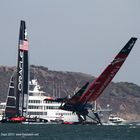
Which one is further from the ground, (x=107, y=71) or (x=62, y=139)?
(x=107, y=71)

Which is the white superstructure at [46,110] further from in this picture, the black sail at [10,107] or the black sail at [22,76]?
the black sail at [22,76]

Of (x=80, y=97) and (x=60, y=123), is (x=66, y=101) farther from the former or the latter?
(x=60, y=123)

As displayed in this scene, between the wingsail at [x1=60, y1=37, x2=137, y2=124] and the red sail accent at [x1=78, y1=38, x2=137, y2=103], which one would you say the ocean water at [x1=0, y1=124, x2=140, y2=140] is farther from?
the wingsail at [x1=60, y1=37, x2=137, y2=124]

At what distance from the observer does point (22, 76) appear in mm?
144250

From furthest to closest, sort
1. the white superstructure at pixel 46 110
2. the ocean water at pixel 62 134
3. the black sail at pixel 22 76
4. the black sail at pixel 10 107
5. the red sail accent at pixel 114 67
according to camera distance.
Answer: the white superstructure at pixel 46 110, the black sail at pixel 10 107, the black sail at pixel 22 76, the red sail accent at pixel 114 67, the ocean water at pixel 62 134

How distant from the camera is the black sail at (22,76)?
143625mm

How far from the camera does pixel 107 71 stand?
448 feet

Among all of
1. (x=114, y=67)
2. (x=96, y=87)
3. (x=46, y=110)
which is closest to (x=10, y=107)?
(x=96, y=87)

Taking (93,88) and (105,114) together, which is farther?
(105,114)

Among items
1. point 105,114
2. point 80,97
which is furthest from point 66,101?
point 105,114

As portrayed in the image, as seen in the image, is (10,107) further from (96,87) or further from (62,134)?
(62,134)

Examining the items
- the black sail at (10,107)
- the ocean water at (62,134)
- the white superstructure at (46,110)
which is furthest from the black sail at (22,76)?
the ocean water at (62,134)

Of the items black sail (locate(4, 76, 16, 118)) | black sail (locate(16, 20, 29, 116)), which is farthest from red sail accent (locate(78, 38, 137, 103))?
black sail (locate(4, 76, 16, 118))

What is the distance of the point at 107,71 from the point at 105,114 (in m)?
47.6
